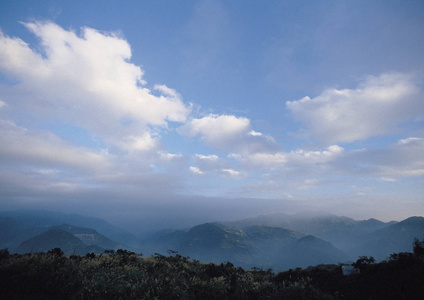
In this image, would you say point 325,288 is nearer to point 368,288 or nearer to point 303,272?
point 368,288

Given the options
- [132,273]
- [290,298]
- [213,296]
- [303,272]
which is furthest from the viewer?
[303,272]

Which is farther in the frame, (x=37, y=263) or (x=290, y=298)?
(x=37, y=263)

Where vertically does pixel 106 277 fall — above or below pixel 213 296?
above

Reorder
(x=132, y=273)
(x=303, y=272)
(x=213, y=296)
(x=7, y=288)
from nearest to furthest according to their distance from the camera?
(x=7, y=288), (x=213, y=296), (x=132, y=273), (x=303, y=272)

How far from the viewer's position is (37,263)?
10352mm

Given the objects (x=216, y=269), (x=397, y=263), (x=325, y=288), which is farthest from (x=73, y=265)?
(x=397, y=263)

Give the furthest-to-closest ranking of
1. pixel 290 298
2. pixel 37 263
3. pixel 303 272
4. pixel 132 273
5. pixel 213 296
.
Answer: pixel 303 272 < pixel 132 273 < pixel 37 263 < pixel 213 296 < pixel 290 298

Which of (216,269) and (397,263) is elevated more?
(397,263)

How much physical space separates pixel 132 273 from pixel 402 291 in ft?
43.4

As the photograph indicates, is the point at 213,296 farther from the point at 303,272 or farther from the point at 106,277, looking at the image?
the point at 303,272

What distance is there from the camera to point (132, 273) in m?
11.3

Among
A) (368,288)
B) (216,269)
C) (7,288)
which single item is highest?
(7,288)

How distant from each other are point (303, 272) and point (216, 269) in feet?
21.9

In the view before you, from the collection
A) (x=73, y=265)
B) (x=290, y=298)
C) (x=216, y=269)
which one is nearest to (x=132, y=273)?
(x=73, y=265)
